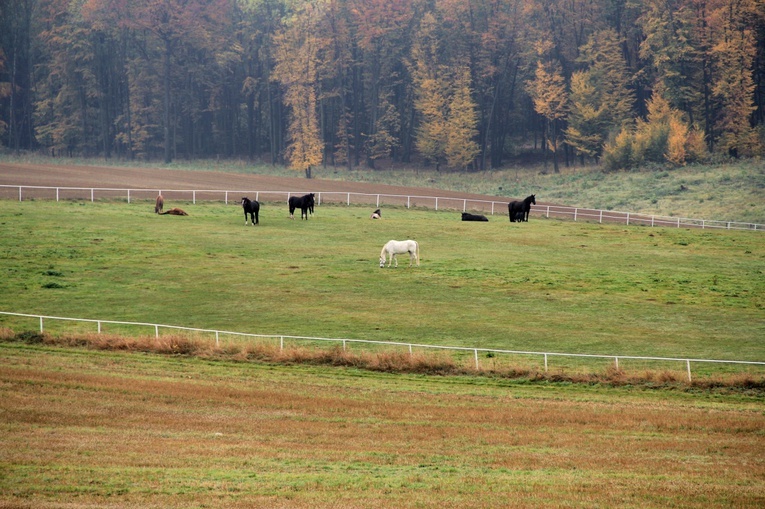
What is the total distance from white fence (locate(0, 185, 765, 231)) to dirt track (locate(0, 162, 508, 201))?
5620mm

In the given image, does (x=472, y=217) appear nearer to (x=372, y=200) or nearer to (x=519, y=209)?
(x=519, y=209)

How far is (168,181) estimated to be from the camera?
8575 cm

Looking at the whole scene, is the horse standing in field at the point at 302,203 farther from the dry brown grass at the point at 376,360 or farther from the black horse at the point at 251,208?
the dry brown grass at the point at 376,360

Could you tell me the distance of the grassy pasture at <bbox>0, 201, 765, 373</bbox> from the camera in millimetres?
33219

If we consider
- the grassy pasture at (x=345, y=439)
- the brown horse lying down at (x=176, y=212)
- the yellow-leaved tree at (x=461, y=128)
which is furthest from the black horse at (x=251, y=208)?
the yellow-leaved tree at (x=461, y=128)

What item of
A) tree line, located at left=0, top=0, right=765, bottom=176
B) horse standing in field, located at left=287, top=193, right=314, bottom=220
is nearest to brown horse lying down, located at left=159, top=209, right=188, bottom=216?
horse standing in field, located at left=287, top=193, right=314, bottom=220

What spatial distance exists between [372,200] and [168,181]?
68.5 ft

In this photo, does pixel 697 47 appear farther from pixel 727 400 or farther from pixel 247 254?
pixel 727 400

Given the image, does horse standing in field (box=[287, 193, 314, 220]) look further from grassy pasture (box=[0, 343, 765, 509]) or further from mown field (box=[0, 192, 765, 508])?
grassy pasture (box=[0, 343, 765, 509])

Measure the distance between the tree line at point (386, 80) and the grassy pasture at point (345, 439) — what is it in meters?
72.1

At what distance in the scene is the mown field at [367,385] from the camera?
1686cm

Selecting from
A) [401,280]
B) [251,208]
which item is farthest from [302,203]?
[401,280]

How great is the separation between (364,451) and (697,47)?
86.6m

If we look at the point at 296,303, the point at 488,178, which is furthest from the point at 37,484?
the point at 488,178
